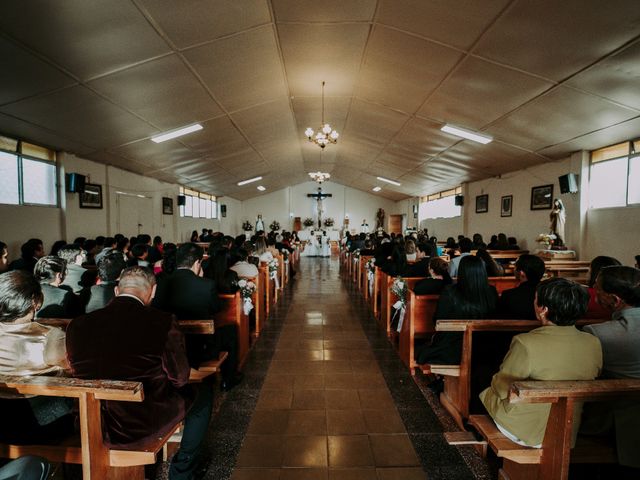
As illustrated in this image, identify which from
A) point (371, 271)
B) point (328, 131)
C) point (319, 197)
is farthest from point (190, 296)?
point (319, 197)

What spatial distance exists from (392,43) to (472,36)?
3.21ft

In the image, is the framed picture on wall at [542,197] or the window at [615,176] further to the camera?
the framed picture on wall at [542,197]

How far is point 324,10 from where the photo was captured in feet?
13.1

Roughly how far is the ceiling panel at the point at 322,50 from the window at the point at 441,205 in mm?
7250

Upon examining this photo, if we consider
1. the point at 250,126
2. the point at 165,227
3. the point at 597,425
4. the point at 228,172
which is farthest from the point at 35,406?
the point at 228,172

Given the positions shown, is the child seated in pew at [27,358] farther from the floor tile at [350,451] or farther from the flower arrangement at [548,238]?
the flower arrangement at [548,238]

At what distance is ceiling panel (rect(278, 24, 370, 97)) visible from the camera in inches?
176

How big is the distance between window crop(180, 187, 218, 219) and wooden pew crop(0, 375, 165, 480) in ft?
36.0

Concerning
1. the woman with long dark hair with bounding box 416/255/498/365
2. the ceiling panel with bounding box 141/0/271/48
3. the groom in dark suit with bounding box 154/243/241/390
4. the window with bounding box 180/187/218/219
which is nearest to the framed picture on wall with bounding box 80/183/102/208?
the ceiling panel with bounding box 141/0/271/48

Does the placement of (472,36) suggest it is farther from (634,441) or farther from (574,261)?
(574,261)

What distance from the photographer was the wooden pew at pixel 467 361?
2.34m

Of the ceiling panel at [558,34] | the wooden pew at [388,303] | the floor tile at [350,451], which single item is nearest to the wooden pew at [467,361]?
the floor tile at [350,451]

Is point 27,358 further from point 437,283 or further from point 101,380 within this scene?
point 437,283

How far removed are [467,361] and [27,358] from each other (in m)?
2.45
